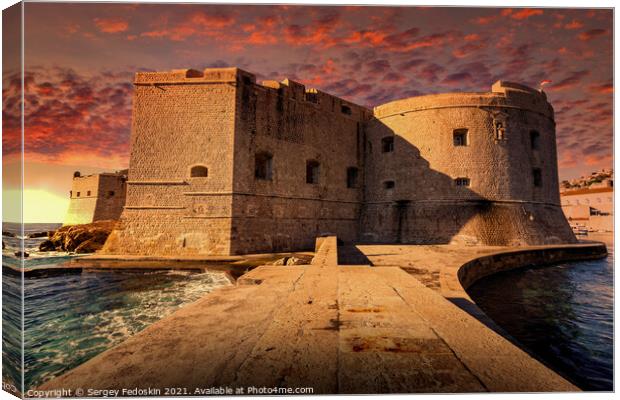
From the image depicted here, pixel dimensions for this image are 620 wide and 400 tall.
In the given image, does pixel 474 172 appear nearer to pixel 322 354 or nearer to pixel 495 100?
pixel 495 100

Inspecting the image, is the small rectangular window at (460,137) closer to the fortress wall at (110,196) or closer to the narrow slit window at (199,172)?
the narrow slit window at (199,172)

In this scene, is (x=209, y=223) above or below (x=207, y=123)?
below

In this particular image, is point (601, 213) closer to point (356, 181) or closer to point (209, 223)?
point (356, 181)

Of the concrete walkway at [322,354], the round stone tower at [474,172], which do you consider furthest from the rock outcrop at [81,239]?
the concrete walkway at [322,354]

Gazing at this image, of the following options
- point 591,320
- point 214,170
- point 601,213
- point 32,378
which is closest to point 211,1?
point 32,378

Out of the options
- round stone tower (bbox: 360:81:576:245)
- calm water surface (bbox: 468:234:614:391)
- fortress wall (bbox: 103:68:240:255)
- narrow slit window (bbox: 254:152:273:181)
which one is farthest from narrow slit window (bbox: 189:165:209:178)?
calm water surface (bbox: 468:234:614:391)

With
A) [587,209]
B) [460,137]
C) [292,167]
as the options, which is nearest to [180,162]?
[292,167]

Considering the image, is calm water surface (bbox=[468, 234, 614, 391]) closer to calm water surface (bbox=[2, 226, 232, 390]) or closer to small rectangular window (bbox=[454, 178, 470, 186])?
small rectangular window (bbox=[454, 178, 470, 186])

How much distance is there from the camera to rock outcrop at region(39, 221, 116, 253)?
1379 centimetres

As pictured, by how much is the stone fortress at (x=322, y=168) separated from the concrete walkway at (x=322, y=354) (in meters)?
8.90

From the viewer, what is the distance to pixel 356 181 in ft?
52.5

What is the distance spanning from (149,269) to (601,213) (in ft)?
117

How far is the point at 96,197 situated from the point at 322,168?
1963 cm

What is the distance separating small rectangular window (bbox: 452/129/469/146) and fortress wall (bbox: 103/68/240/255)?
10.7 metres
